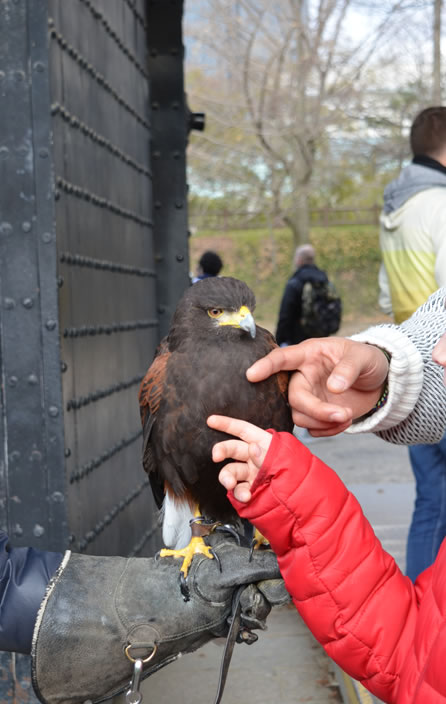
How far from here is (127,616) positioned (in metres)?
1.98

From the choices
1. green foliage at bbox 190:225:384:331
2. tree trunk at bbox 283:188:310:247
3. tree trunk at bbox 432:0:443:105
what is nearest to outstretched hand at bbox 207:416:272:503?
tree trunk at bbox 432:0:443:105

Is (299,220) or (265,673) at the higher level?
(299,220)

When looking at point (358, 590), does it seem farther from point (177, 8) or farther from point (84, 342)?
point (177, 8)

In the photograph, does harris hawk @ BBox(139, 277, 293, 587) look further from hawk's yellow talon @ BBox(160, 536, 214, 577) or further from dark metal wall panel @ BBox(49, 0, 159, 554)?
dark metal wall panel @ BBox(49, 0, 159, 554)

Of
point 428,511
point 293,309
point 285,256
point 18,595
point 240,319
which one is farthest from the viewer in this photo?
point 285,256

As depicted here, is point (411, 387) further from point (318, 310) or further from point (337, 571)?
point (318, 310)

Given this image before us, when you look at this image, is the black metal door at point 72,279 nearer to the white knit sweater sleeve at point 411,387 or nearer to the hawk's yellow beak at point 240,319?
the hawk's yellow beak at point 240,319

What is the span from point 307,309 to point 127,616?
7.25 meters

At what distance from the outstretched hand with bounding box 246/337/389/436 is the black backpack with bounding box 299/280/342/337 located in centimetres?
674

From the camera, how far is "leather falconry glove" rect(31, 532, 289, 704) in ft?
6.27

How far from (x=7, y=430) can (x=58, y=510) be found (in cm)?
34

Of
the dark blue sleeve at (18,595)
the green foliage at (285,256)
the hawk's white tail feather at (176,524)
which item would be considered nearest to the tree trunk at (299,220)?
the green foliage at (285,256)

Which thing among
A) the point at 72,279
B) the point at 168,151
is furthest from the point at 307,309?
the point at 72,279

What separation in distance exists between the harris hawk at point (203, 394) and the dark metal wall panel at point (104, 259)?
0.49 metres
